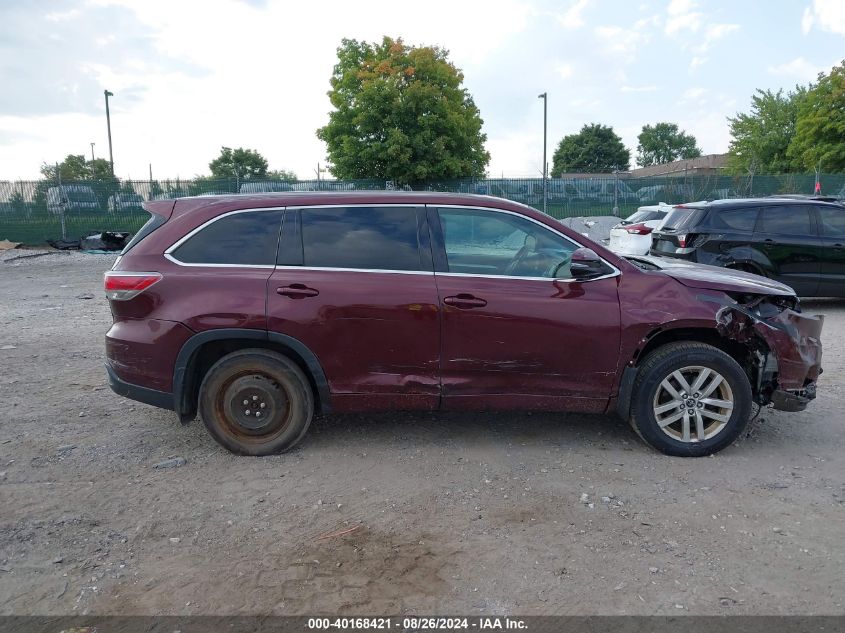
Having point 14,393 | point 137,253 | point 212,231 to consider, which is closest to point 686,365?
point 212,231

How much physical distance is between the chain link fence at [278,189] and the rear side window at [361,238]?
17.8 meters

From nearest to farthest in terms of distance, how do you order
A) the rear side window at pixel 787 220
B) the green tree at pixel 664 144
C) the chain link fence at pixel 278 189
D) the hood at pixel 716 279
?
the hood at pixel 716 279
the rear side window at pixel 787 220
the chain link fence at pixel 278 189
the green tree at pixel 664 144

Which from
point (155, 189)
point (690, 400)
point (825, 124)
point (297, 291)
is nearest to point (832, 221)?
point (690, 400)

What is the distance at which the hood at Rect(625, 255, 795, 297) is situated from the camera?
13.8 ft

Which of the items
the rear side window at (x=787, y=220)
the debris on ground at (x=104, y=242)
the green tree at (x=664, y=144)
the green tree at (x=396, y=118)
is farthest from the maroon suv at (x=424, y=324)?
the green tree at (x=664, y=144)

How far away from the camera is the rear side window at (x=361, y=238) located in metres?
4.23

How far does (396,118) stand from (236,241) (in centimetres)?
2514

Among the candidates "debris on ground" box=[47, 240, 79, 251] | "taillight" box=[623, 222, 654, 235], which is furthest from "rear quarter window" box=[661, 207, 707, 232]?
"debris on ground" box=[47, 240, 79, 251]

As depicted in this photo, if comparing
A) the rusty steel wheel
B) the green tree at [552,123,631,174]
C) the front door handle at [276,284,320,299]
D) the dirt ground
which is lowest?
the dirt ground

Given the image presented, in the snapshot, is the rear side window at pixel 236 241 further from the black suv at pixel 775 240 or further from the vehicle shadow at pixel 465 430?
the black suv at pixel 775 240

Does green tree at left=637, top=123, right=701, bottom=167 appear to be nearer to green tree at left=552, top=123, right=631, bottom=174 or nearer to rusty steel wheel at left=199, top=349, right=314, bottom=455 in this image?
green tree at left=552, top=123, right=631, bottom=174

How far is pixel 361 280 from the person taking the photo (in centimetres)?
416

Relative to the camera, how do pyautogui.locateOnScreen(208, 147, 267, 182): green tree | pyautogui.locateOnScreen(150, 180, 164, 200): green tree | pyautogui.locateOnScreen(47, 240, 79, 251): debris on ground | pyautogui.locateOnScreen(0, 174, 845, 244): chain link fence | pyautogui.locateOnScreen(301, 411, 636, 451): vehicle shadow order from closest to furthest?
1. pyautogui.locateOnScreen(301, 411, 636, 451): vehicle shadow
2. pyautogui.locateOnScreen(47, 240, 79, 251): debris on ground
3. pyautogui.locateOnScreen(0, 174, 845, 244): chain link fence
4. pyautogui.locateOnScreen(150, 180, 164, 200): green tree
5. pyautogui.locateOnScreen(208, 147, 267, 182): green tree

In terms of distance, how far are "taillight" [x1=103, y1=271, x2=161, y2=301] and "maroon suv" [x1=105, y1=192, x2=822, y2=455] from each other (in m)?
0.01
